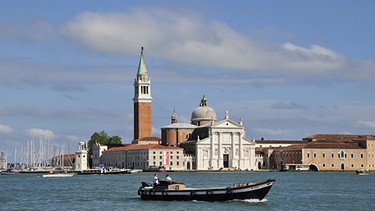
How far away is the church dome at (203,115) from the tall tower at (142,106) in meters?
6.87

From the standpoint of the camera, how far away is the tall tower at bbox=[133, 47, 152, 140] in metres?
125

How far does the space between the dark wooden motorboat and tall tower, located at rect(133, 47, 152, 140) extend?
8336 centimetres

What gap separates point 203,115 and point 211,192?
283 ft

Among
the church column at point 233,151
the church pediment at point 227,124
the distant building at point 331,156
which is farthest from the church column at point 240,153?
the distant building at point 331,156

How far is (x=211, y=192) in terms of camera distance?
40.3 m

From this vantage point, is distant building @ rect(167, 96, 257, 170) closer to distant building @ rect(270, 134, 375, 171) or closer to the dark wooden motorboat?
distant building @ rect(270, 134, 375, 171)

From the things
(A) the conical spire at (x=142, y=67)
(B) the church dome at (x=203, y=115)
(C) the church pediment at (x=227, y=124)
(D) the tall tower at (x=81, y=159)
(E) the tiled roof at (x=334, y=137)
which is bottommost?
(D) the tall tower at (x=81, y=159)

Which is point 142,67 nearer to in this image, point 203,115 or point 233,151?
point 203,115

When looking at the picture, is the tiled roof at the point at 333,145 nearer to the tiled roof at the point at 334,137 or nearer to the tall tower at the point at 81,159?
the tiled roof at the point at 334,137

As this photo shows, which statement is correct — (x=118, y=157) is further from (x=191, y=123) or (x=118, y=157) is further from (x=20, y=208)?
(x=20, y=208)

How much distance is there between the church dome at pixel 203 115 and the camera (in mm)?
125938

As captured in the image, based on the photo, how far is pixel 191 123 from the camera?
128500mm

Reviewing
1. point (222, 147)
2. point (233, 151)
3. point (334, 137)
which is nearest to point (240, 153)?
point (233, 151)

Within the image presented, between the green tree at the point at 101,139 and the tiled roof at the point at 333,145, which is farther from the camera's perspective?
the green tree at the point at 101,139
